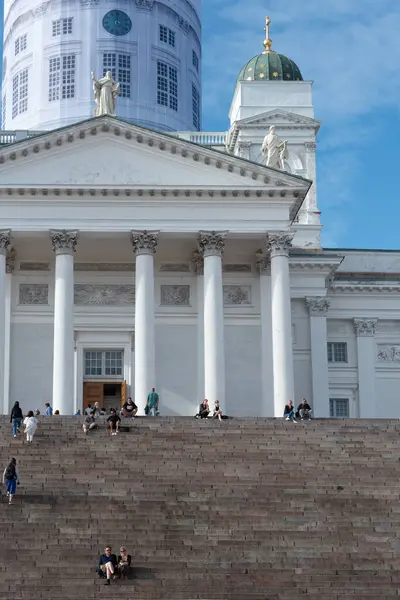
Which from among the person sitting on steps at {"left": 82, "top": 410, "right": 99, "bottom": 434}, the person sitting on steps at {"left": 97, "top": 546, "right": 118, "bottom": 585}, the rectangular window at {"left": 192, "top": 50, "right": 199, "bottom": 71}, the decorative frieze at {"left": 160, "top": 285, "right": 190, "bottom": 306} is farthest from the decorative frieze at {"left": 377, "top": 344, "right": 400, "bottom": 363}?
the person sitting on steps at {"left": 97, "top": 546, "right": 118, "bottom": 585}

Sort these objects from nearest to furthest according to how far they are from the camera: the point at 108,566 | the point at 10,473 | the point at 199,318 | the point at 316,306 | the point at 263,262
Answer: the point at 108,566 → the point at 10,473 → the point at 263,262 → the point at 199,318 → the point at 316,306

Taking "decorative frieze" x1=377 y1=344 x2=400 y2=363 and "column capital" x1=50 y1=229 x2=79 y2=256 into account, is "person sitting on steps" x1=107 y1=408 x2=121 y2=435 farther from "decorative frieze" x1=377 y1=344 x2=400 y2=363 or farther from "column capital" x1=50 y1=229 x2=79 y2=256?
"decorative frieze" x1=377 y1=344 x2=400 y2=363

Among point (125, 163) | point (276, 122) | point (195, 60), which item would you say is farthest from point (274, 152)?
point (195, 60)

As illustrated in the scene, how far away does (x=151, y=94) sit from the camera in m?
68.6

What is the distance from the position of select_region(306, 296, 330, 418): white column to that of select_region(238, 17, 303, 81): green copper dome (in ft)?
47.8

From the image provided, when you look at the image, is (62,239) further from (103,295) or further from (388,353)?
(388,353)

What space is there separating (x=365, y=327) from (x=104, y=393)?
45.7 ft

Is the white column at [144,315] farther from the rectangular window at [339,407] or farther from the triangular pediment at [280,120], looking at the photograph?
the triangular pediment at [280,120]

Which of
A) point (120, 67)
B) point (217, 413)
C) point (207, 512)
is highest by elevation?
point (120, 67)

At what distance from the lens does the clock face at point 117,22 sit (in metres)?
69.0

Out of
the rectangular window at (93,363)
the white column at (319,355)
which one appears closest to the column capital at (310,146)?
the white column at (319,355)

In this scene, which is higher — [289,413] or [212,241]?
[212,241]

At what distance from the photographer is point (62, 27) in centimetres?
6931

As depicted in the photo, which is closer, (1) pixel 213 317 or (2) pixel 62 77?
(1) pixel 213 317
